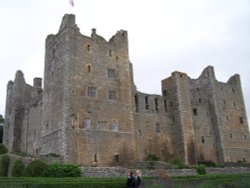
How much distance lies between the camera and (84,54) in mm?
45156

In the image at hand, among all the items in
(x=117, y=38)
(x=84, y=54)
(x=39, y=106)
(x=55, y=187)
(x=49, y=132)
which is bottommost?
(x=55, y=187)

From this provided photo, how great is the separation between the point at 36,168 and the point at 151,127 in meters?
22.3

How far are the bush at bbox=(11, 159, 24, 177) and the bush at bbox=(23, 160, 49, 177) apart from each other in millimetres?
2343

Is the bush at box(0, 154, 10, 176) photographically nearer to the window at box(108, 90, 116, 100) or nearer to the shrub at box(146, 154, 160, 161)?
the window at box(108, 90, 116, 100)

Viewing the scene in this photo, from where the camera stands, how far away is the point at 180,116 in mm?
54531

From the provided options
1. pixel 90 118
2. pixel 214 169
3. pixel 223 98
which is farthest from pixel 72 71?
pixel 223 98

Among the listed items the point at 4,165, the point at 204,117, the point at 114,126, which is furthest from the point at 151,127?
the point at 4,165

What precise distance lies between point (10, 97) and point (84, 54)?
23625mm

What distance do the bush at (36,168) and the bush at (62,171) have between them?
1.89ft

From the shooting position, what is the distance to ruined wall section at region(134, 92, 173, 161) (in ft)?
168

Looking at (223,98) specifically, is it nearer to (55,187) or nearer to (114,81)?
(114,81)

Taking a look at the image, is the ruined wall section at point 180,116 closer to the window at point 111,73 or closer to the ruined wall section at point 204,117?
the ruined wall section at point 204,117

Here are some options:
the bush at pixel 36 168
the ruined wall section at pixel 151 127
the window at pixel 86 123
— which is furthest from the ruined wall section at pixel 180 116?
the bush at pixel 36 168

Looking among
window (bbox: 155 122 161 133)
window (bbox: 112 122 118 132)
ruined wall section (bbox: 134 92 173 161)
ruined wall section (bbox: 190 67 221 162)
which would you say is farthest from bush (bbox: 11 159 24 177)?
ruined wall section (bbox: 190 67 221 162)
